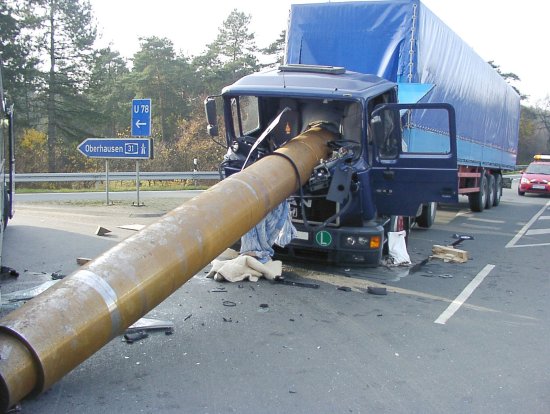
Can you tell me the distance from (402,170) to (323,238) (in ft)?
4.54

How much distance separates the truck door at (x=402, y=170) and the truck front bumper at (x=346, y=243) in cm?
48

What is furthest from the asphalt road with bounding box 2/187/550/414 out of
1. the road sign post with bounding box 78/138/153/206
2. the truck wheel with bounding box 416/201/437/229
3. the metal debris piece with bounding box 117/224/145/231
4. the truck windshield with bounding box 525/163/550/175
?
the truck windshield with bounding box 525/163/550/175

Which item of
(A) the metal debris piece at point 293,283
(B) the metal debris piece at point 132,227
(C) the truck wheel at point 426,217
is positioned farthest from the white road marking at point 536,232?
(B) the metal debris piece at point 132,227

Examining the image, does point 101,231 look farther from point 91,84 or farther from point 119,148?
point 91,84

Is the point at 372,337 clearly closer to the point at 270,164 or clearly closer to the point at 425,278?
the point at 270,164

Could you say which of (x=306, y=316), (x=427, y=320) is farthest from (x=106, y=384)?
(x=427, y=320)

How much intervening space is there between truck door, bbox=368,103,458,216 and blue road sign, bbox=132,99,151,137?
819cm

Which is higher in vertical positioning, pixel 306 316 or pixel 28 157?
pixel 28 157

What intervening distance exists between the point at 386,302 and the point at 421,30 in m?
Answer: 5.85

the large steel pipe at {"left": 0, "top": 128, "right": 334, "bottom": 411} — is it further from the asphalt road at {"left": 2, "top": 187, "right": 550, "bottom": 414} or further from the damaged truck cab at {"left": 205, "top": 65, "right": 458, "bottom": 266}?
the damaged truck cab at {"left": 205, "top": 65, "right": 458, "bottom": 266}

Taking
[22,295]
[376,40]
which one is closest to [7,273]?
[22,295]

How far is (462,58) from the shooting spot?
13.4m

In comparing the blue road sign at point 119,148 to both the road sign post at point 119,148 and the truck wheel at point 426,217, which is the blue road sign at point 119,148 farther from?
the truck wheel at point 426,217

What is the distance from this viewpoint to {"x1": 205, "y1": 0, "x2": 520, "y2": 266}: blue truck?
6824 millimetres
